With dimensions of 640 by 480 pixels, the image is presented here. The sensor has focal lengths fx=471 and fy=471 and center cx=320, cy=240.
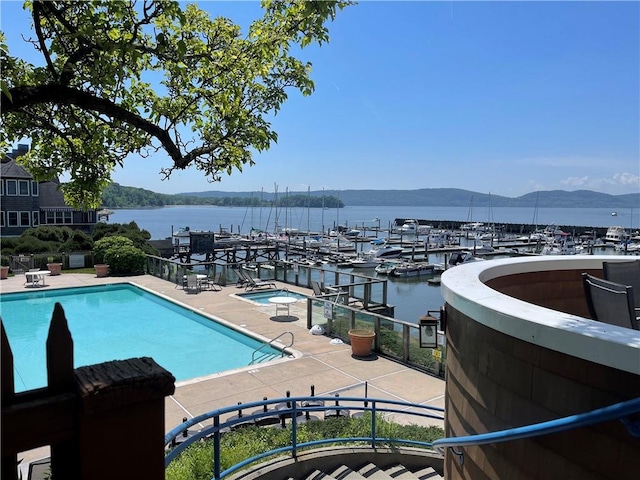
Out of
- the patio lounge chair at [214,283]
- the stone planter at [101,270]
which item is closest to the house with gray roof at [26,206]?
the stone planter at [101,270]

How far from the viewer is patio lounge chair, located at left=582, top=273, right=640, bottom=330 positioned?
2.97 m

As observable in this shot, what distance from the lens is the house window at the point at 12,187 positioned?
119 feet

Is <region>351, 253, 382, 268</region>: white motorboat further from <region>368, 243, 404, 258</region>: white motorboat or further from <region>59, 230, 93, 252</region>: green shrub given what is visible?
<region>59, 230, 93, 252</region>: green shrub

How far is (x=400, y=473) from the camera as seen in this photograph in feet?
17.6

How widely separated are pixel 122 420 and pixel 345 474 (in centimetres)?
427

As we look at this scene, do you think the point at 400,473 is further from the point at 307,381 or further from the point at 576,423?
the point at 307,381

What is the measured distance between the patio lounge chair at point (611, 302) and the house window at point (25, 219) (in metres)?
43.0

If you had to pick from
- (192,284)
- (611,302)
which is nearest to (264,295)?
(192,284)

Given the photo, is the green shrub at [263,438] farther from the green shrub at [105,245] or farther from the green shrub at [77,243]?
the green shrub at [77,243]

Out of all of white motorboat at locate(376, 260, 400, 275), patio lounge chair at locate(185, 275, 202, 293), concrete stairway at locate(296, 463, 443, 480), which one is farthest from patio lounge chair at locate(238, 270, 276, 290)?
white motorboat at locate(376, 260, 400, 275)

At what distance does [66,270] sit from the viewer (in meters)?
24.9

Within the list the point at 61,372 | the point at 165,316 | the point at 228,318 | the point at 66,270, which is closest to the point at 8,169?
the point at 66,270

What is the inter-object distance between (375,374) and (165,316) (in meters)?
9.74

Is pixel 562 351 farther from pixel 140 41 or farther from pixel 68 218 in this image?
pixel 68 218
